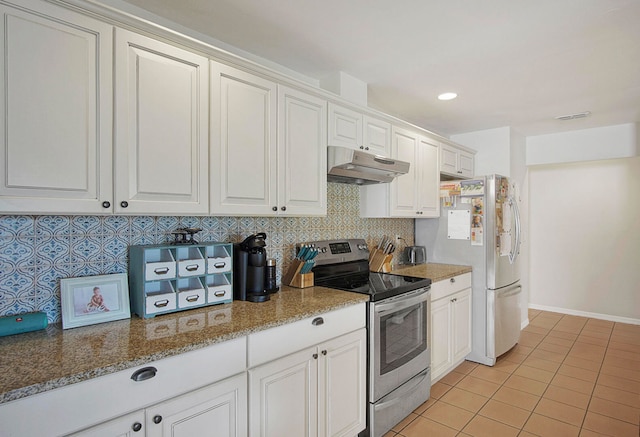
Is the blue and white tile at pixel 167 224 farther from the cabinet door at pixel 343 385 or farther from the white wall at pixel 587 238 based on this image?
the white wall at pixel 587 238

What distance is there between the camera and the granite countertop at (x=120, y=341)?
1.03 metres

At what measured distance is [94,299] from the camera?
1.54m

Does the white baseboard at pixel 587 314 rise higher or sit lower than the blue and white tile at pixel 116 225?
lower

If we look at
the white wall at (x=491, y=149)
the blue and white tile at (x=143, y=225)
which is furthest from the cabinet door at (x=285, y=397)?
the white wall at (x=491, y=149)

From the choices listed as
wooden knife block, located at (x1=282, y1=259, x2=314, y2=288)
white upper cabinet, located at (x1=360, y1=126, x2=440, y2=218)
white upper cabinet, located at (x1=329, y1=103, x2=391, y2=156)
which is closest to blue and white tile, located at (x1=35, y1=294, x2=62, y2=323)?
wooden knife block, located at (x1=282, y1=259, x2=314, y2=288)

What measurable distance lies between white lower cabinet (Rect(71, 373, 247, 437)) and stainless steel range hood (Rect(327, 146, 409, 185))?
1.41m

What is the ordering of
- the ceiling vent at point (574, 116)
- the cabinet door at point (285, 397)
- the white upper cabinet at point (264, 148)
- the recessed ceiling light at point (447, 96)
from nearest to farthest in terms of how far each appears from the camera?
the cabinet door at point (285, 397) → the white upper cabinet at point (264, 148) → the recessed ceiling light at point (447, 96) → the ceiling vent at point (574, 116)

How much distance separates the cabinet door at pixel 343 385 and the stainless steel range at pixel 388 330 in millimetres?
81

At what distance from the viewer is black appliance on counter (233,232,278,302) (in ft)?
6.39

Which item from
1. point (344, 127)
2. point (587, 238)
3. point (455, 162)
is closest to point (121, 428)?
point (344, 127)

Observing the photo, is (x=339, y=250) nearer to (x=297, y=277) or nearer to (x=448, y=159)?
(x=297, y=277)

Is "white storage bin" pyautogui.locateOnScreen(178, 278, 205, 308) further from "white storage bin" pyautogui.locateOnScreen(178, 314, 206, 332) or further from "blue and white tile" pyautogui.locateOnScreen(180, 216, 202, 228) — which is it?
"blue and white tile" pyautogui.locateOnScreen(180, 216, 202, 228)

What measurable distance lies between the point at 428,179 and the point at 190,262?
8.03ft

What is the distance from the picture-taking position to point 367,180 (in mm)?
2840
